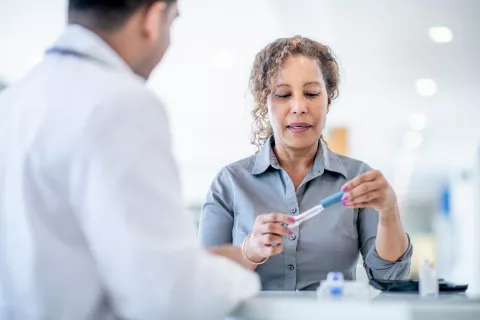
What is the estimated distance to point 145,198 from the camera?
1149mm

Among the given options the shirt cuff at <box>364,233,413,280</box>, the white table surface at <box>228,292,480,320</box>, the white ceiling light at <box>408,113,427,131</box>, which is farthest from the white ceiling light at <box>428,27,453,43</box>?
the white table surface at <box>228,292,480,320</box>

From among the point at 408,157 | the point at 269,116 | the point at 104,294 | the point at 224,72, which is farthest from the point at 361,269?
the point at 408,157

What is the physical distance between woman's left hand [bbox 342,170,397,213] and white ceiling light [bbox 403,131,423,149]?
895 centimetres

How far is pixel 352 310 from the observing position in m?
1.17

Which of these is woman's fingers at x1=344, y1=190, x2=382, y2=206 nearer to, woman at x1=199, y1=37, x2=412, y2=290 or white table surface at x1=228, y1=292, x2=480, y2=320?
woman at x1=199, y1=37, x2=412, y2=290

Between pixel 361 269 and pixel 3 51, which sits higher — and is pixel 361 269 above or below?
below

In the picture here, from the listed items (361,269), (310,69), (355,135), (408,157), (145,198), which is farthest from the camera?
(408,157)

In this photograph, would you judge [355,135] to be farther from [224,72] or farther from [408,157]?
[224,72]

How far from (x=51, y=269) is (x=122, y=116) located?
0.97ft

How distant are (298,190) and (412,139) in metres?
9.14

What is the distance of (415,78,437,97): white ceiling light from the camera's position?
772 cm

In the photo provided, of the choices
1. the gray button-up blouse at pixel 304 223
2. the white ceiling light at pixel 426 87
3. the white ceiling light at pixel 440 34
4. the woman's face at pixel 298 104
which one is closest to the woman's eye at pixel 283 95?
the woman's face at pixel 298 104

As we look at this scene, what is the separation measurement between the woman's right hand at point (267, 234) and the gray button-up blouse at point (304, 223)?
0.29m

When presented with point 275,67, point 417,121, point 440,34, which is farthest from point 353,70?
point 275,67
